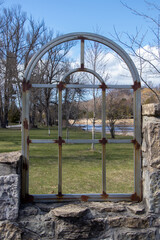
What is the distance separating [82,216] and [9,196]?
546 mm

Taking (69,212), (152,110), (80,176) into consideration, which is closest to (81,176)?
(80,176)

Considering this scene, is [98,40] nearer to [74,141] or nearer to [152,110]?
[152,110]

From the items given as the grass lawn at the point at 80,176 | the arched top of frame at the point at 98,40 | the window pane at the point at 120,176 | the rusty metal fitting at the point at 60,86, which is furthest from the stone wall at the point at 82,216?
the window pane at the point at 120,176

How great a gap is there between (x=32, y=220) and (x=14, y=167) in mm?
402

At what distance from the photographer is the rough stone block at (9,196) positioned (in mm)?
1682

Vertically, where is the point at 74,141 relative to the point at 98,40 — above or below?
below

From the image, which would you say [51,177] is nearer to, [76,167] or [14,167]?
[76,167]

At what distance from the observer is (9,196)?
1695 mm

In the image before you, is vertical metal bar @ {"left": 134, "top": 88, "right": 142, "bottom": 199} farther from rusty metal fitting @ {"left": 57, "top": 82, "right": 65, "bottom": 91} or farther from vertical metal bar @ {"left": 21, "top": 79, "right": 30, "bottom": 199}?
vertical metal bar @ {"left": 21, "top": 79, "right": 30, "bottom": 199}

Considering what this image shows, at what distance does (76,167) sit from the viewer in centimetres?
579

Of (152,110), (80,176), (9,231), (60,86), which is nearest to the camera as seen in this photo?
(9,231)

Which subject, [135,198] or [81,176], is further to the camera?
[81,176]

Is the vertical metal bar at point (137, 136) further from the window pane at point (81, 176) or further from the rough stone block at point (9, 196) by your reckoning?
the window pane at point (81, 176)

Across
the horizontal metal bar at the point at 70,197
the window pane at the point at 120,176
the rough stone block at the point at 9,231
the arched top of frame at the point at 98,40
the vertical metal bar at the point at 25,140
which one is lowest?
the window pane at the point at 120,176
